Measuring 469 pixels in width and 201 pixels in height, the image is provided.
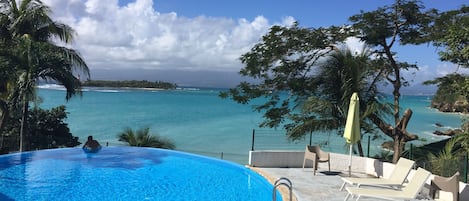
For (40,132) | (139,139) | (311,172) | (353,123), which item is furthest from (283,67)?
(40,132)

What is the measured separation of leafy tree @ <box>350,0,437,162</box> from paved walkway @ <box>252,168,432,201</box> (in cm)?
345

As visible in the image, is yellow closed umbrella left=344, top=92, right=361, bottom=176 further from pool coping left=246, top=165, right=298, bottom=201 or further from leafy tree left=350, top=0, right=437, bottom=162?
leafy tree left=350, top=0, right=437, bottom=162

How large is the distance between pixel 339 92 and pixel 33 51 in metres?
10.1

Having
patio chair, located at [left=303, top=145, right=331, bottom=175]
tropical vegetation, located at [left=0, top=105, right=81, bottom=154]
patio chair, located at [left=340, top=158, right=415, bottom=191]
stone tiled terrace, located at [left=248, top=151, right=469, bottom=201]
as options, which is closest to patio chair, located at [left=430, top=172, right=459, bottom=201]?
stone tiled terrace, located at [left=248, top=151, right=469, bottom=201]

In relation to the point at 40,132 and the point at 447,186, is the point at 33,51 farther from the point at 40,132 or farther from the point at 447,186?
the point at 447,186

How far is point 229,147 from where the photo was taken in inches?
931

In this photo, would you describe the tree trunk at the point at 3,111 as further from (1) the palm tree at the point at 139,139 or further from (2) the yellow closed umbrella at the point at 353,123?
(2) the yellow closed umbrella at the point at 353,123

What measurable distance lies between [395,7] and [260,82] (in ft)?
19.7

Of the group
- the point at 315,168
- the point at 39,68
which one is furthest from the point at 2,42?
the point at 315,168

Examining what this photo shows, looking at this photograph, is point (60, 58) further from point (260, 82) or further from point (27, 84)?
point (260, 82)

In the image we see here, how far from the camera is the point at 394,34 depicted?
45.7 feet

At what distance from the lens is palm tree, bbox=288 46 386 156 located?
40.5 feet

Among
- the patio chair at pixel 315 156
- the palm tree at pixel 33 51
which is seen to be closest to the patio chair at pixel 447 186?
the patio chair at pixel 315 156

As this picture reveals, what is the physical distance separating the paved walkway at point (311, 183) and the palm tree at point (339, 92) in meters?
2.13
